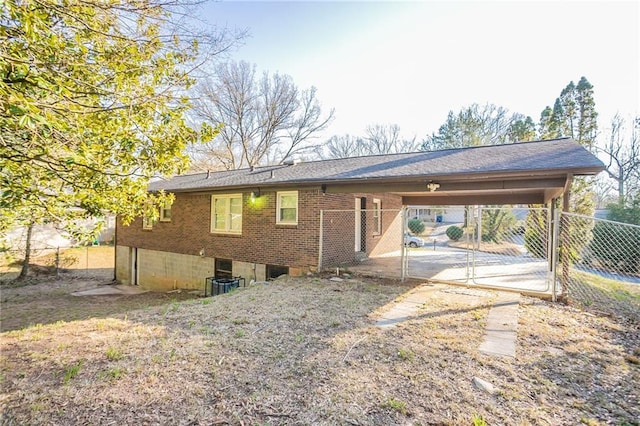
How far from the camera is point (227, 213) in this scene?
36.1ft

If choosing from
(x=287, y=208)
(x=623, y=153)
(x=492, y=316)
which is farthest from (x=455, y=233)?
(x=492, y=316)

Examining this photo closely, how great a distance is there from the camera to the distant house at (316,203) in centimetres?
661

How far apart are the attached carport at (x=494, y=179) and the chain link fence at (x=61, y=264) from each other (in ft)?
46.2

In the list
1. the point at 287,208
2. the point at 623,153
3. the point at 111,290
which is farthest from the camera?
the point at 623,153

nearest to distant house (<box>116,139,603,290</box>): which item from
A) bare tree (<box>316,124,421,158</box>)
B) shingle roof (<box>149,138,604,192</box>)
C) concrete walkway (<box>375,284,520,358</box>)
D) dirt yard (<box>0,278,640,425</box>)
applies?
shingle roof (<box>149,138,604,192</box>)

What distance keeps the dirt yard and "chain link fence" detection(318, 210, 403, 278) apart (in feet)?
10.5

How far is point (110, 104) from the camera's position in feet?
13.2

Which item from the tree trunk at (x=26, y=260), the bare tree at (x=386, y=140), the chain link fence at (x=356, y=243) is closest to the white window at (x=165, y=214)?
the tree trunk at (x=26, y=260)

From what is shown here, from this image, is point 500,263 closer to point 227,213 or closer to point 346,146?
point 227,213

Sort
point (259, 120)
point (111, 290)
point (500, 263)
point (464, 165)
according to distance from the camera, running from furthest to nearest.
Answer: point (259, 120) < point (111, 290) < point (500, 263) < point (464, 165)

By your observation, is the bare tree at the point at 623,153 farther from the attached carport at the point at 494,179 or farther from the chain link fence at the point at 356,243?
the chain link fence at the point at 356,243

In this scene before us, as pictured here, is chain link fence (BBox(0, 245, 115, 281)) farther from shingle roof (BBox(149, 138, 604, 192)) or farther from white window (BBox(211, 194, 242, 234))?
shingle roof (BBox(149, 138, 604, 192))

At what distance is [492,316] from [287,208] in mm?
6138

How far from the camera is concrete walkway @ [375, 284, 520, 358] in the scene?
400 centimetres
